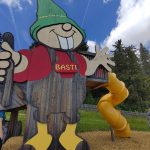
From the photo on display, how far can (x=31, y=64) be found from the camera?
10281 millimetres

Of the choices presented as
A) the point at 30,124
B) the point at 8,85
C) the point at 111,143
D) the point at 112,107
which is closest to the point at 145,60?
the point at 112,107

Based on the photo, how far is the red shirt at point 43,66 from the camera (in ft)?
33.0

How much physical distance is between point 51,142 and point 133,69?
28.2 meters

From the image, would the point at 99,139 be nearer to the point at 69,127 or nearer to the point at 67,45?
the point at 69,127

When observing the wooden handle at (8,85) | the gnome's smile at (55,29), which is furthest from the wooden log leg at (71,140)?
the gnome's smile at (55,29)

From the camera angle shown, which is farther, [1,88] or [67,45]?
[67,45]

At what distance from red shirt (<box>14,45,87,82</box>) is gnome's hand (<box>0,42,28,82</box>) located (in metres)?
0.13

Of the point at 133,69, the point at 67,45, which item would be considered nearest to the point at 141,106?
the point at 133,69

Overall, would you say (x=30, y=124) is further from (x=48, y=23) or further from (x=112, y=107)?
(x=112, y=107)

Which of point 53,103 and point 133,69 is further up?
point 133,69

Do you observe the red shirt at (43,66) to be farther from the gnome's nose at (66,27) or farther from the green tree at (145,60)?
the green tree at (145,60)

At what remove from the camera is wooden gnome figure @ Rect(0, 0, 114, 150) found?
9641 mm

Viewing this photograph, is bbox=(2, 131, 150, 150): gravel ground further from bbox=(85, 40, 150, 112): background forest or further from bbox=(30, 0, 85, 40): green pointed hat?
bbox=(85, 40, 150, 112): background forest

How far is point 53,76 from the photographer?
10.1 metres
